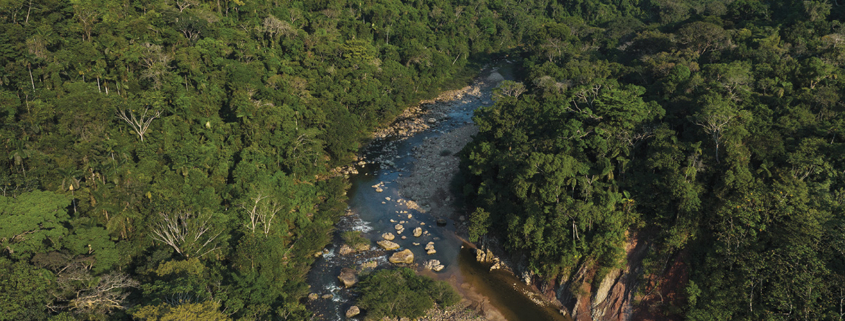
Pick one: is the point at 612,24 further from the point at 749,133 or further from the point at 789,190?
the point at 789,190

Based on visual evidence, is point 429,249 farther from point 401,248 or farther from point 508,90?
point 508,90

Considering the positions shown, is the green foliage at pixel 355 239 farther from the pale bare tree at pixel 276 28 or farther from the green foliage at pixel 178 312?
the pale bare tree at pixel 276 28

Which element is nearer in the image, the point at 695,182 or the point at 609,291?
the point at 695,182

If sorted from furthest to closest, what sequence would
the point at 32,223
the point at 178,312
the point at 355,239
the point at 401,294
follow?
the point at 355,239 → the point at 401,294 → the point at 32,223 → the point at 178,312

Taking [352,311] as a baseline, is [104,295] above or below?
above

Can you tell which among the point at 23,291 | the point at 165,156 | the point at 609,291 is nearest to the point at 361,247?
the point at 165,156

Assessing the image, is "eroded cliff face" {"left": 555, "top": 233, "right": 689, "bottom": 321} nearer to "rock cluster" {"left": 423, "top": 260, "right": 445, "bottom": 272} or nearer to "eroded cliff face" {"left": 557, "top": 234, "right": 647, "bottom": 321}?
"eroded cliff face" {"left": 557, "top": 234, "right": 647, "bottom": 321}

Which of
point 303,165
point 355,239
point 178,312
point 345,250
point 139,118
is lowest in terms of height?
point 345,250
